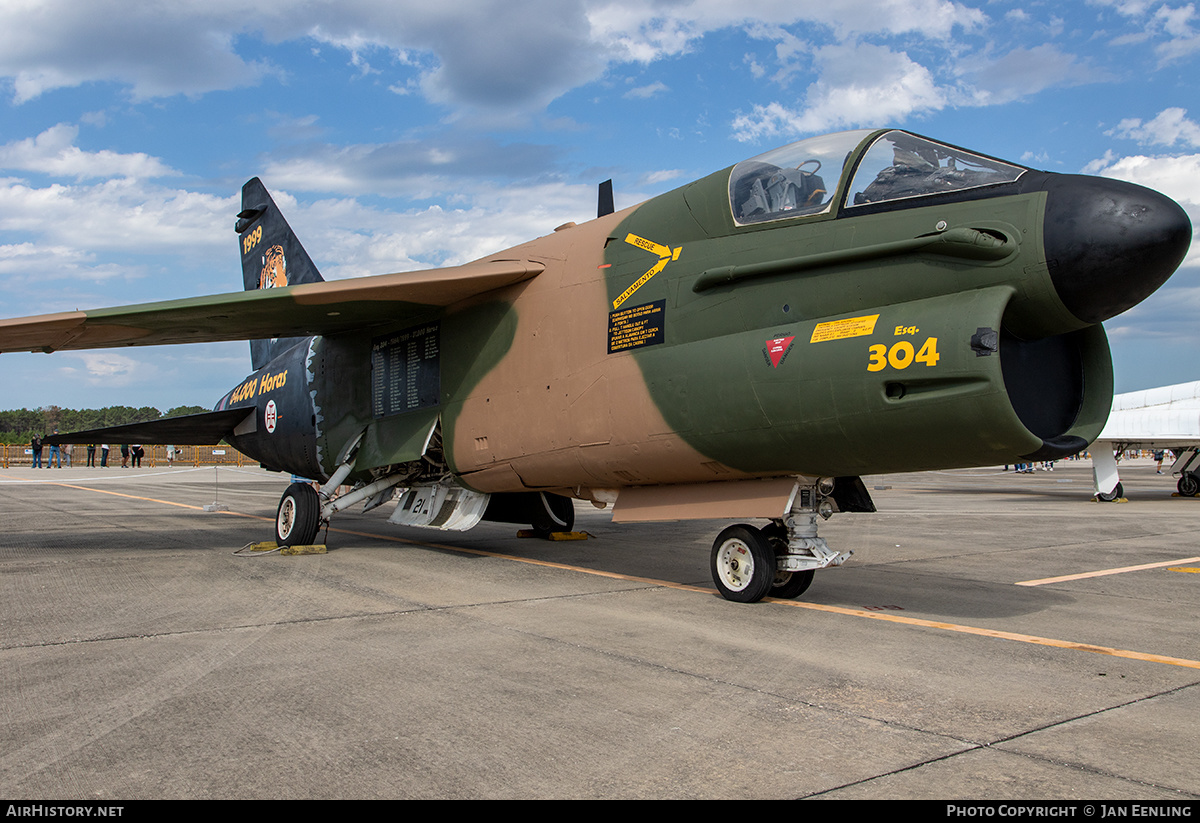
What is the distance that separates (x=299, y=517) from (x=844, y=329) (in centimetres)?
690

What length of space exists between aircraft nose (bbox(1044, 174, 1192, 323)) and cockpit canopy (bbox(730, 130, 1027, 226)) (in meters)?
0.56

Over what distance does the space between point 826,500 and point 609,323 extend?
2378 mm

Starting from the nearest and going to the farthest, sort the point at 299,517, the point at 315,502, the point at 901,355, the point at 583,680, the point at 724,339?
the point at 583,680
the point at 901,355
the point at 724,339
the point at 299,517
the point at 315,502

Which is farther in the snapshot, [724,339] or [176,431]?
[176,431]

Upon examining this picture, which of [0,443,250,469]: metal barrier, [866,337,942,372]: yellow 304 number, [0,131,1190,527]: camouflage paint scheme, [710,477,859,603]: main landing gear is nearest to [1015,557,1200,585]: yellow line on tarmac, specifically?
[710,477,859,603]: main landing gear

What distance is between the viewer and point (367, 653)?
4941 mm

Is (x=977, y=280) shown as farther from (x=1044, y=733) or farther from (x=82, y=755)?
(x=82, y=755)

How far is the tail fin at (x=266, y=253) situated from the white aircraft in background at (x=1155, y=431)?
19891mm

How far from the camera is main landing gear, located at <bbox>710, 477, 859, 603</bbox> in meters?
6.54

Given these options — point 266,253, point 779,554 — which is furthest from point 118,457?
point 779,554

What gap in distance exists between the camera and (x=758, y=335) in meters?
6.22

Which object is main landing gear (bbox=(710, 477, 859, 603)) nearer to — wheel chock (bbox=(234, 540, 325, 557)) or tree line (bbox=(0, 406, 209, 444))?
wheel chock (bbox=(234, 540, 325, 557))

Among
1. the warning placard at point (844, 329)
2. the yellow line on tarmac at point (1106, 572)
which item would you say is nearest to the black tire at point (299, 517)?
the warning placard at point (844, 329)

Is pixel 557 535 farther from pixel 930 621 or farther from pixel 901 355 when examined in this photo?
pixel 901 355
